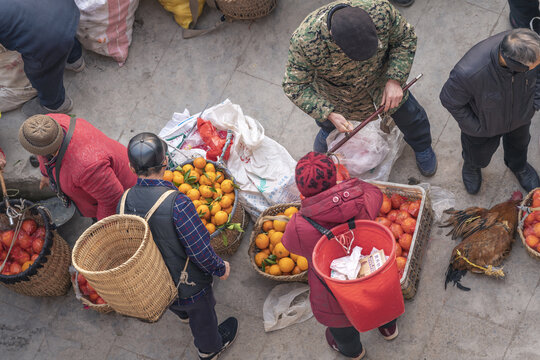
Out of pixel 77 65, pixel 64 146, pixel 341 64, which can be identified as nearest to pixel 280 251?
pixel 341 64

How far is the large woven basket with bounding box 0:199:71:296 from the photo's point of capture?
5039 mm

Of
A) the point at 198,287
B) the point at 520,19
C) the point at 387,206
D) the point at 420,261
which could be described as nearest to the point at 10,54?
the point at 198,287

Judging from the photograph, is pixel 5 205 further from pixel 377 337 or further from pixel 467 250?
pixel 467 250

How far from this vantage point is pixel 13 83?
6.08m

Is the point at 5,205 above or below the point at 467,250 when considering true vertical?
below

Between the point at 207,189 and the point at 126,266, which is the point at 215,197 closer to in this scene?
the point at 207,189

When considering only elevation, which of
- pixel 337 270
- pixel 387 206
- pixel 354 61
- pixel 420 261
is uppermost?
pixel 354 61

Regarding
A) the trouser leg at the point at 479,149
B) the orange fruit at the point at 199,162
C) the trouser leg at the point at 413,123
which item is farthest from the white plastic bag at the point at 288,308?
the trouser leg at the point at 479,149

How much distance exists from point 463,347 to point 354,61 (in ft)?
7.70

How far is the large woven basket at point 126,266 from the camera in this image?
3.37m

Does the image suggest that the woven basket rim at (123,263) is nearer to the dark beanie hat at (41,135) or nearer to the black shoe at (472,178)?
the dark beanie hat at (41,135)

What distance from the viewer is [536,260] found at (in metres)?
4.79

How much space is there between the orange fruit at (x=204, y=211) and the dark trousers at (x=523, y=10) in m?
3.21

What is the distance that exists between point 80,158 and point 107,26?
2.46 metres
